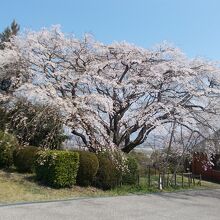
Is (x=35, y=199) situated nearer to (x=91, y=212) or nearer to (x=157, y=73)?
(x=91, y=212)

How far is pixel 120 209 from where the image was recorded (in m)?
9.98

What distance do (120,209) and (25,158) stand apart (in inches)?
185

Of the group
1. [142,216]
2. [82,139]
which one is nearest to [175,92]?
[82,139]

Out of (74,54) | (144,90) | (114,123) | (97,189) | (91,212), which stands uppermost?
(74,54)

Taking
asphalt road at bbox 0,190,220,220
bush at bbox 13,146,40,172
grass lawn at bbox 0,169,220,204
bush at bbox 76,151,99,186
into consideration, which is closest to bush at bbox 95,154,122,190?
grass lawn at bbox 0,169,220,204

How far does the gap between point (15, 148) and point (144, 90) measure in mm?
5529

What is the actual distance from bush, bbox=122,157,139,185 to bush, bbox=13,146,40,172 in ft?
11.7

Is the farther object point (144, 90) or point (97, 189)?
point (144, 90)

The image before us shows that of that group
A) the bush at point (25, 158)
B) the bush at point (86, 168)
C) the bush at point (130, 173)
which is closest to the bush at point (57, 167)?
the bush at point (86, 168)

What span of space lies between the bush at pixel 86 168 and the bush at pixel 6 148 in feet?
7.88

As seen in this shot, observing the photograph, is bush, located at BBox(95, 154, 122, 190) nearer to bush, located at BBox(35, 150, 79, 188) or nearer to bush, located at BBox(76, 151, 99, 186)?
bush, located at BBox(76, 151, 99, 186)

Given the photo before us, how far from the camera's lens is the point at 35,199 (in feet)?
33.3

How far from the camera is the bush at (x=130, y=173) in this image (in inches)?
582

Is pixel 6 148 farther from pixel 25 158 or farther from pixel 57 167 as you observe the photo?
pixel 57 167
